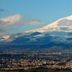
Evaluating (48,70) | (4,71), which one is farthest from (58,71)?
(4,71)

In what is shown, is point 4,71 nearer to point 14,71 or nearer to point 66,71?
point 14,71

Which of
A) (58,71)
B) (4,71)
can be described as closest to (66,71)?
(58,71)

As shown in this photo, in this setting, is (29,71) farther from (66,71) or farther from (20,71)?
(66,71)

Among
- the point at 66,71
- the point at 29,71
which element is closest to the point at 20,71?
the point at 29,71

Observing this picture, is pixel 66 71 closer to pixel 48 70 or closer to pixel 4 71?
pixel 48 70

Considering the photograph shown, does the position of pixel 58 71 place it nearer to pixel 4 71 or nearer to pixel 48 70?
pixel 48 70
